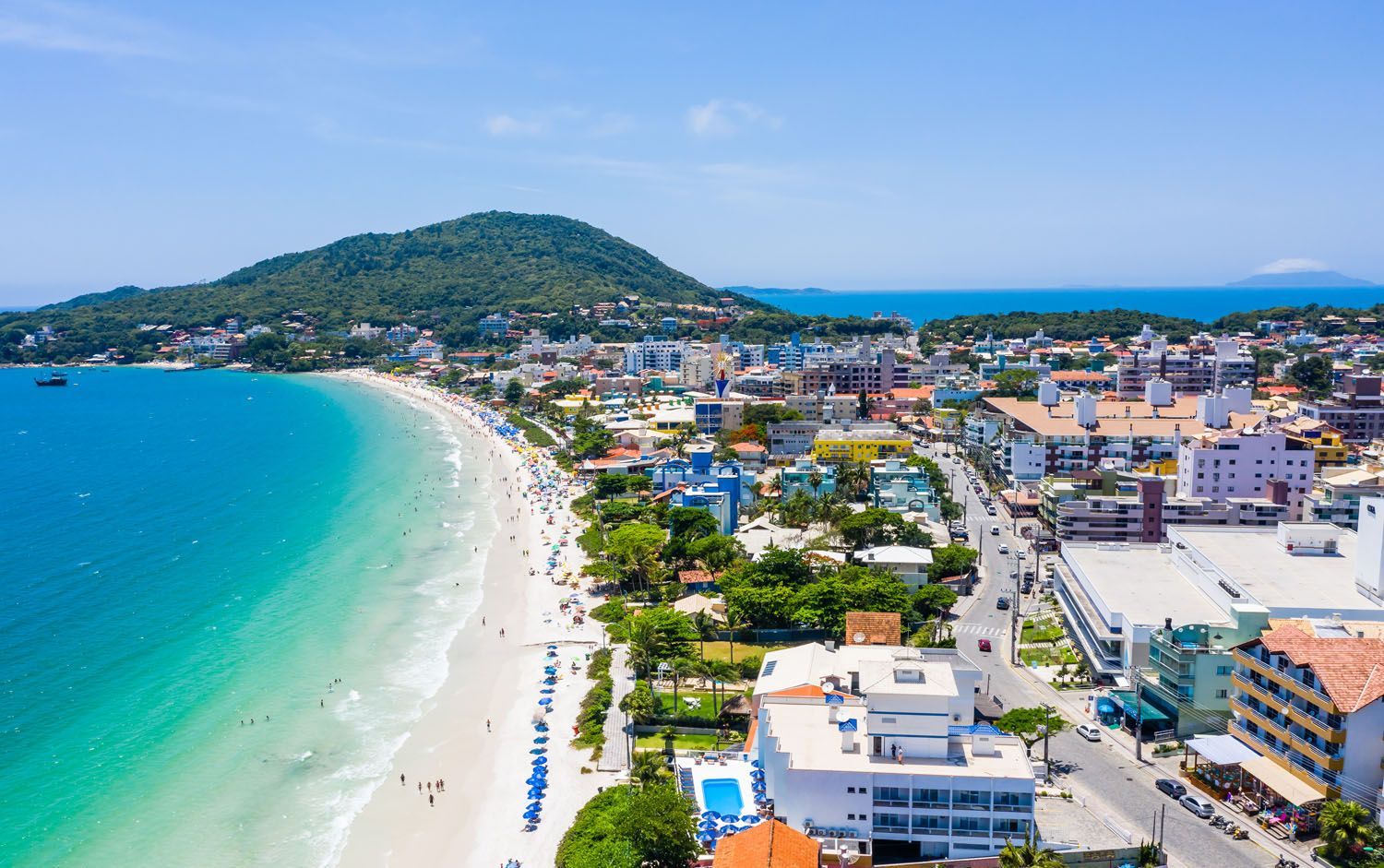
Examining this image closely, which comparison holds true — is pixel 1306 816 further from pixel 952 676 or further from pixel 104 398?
pixel 104 398

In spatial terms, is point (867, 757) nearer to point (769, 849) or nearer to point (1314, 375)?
point (769, 849)

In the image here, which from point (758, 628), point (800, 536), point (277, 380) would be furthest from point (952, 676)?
point (277, 380)

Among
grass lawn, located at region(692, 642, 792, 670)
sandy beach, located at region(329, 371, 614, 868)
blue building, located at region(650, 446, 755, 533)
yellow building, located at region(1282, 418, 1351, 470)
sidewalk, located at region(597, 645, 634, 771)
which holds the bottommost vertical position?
sandy beach, located at region(329, 371, 614, 868)

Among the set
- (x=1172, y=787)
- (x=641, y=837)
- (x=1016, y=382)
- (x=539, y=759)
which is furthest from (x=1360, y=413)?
(x=641, y=837)

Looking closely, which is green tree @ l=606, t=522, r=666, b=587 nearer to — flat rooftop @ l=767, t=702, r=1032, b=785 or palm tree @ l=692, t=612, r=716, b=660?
palm tree @ l=692, t=612, r=716, b=660

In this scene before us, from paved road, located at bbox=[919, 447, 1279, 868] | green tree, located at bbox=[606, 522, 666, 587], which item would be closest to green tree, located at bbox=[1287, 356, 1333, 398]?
paved road, located at bbox=[919, 447, 1279, 868]

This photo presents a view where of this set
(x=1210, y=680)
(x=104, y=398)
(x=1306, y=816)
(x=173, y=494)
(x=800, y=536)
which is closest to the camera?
(x=1306, y=816)
